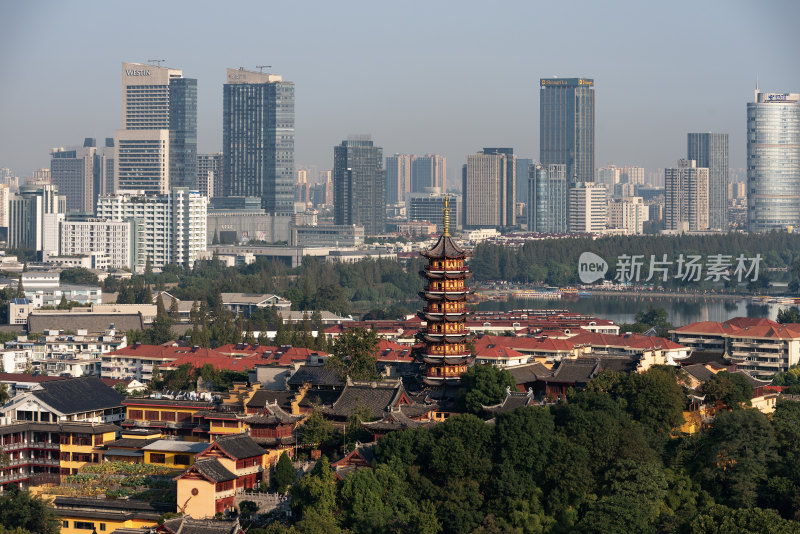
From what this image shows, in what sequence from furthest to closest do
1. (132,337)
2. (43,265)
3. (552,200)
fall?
(552,200)
(43,265)
(132,337)

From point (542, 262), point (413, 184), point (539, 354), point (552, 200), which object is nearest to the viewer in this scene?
point (539, 354)

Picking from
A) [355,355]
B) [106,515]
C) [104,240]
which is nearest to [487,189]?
[104,240]

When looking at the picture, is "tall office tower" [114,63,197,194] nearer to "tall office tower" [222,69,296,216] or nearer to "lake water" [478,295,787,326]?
"tall office tower" [222,69,296,216]

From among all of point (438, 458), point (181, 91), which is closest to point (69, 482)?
point (438, 458)

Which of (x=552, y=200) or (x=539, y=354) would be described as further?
(x=552, y=200)

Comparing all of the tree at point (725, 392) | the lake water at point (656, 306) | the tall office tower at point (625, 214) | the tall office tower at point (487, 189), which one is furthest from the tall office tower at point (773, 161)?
the tree at point (725, 392)

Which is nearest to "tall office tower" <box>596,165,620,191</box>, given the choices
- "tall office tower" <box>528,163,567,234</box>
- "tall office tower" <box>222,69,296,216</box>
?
"tall office tower" <box>528,163,567,234</box>

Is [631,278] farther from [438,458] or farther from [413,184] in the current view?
[413,184]

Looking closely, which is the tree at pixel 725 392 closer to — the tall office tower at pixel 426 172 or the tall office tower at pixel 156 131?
the tall office tower at pixel 156 131
